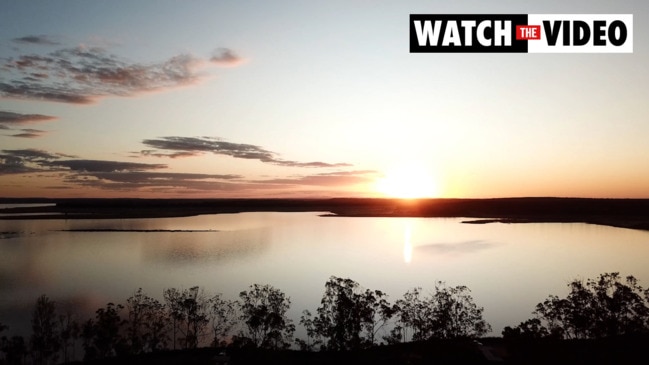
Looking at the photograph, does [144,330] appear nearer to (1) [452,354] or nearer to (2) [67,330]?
(2) [67,330]

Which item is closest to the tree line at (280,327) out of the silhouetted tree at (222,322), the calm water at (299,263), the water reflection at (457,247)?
the silhouetted tree at (222,322)

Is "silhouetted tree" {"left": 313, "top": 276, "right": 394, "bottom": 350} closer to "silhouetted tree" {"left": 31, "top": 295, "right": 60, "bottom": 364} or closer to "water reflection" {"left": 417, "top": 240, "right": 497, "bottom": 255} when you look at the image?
"silhouetted tree" {"left": 31, "top": 295, "right": 60, "bottom": 364}

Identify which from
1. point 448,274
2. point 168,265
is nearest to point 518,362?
point 448,274

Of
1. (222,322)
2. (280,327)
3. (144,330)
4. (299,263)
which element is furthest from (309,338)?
(299,263)

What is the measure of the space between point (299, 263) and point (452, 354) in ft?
151

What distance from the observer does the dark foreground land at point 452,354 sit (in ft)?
114

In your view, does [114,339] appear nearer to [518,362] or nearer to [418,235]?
[518,362]

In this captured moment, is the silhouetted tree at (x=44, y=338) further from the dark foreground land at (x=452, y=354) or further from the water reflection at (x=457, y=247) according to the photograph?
the water reflection at (x=457, y=247)

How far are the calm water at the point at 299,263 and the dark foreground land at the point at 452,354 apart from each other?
1052 centimetres

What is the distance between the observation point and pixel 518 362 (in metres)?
33.9

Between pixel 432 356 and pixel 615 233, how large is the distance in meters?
112

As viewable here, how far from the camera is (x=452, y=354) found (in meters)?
36.3

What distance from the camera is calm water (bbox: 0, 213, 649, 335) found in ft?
189

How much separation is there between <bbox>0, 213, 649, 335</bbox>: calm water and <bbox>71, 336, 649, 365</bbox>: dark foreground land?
1052 centimetres
